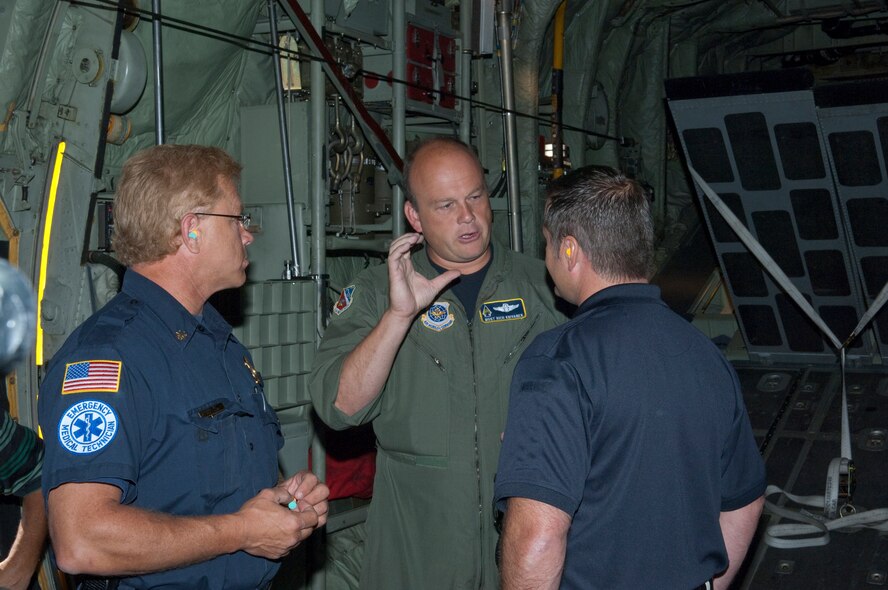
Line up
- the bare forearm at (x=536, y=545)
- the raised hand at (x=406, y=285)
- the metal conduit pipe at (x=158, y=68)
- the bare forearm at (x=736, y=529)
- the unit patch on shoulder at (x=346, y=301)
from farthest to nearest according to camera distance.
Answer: the metal conduit pipe at (x=158, y=68)
the unit patch on shoulder at (x=346, y=301)
the raised hand at (x=406, y=285)
the bare forearm at (x=736, y=529)
the bare forearm at (x=536, y=545)

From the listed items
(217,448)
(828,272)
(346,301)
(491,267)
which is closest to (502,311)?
(491,267)

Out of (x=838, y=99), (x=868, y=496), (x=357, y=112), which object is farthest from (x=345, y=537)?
(x=838, y=99)

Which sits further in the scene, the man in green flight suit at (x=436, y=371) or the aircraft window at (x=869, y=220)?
the aircraft window at (x=869, y=220)

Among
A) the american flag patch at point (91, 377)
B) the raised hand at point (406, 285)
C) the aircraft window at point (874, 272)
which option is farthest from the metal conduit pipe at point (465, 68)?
the american flag patch at point (91, 377)

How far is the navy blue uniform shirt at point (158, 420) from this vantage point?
1847 mm

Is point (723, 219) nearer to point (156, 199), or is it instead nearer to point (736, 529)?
point (736, 529)

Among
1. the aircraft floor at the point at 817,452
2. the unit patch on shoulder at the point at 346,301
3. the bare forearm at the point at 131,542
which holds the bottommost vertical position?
the aircraft floor at the point at 817,452

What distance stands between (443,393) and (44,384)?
1153mm

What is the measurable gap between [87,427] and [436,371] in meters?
1.13

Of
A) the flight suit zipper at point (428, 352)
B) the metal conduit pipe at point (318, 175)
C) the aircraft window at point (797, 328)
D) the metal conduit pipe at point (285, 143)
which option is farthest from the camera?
the aircraft window at point (797, 328)

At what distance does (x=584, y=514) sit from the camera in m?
1.95

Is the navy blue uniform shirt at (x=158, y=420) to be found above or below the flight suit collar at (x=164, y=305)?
below

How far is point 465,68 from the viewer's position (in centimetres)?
574

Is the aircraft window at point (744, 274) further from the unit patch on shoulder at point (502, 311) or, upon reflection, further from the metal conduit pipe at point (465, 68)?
the unit patch on shoulder at point (502, 311)
